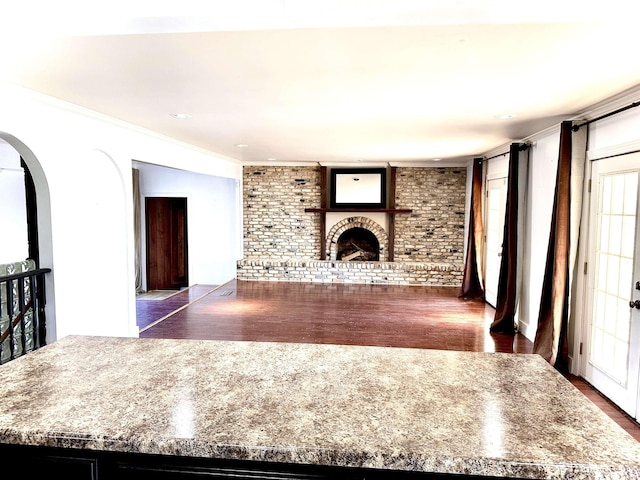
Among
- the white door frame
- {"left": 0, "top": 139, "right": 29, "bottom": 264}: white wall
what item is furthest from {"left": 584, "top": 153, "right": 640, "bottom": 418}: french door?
{"left": 0, "top": 139, "right": 29, "bottom": 264}: white wall

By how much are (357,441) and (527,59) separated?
2310 millimetres

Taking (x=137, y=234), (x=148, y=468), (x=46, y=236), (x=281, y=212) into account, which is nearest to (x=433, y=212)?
(x=281, y=212)

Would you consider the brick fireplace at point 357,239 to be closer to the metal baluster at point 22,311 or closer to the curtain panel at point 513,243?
the curtain panel at point 513,243

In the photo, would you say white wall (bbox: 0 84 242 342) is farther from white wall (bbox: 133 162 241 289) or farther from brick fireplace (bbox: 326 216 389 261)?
brick fireplace (bbox: 326 216 389 261)

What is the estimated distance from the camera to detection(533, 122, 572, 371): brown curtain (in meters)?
3.89

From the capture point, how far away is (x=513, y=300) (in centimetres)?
526

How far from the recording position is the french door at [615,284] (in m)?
3.17

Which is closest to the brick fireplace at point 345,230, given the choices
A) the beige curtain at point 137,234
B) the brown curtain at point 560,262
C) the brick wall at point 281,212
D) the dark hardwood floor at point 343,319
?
the brick wall at point 281,212

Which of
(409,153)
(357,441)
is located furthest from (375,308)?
(357,441)

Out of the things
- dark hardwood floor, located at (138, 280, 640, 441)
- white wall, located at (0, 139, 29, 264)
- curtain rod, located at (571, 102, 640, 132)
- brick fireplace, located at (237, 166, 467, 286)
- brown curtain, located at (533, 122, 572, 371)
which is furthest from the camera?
brick fireplace, located at (237, 166, 467, 286)

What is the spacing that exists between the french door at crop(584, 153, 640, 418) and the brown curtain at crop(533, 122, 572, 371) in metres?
0.19

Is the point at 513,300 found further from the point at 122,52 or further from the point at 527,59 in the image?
the point at 122,52

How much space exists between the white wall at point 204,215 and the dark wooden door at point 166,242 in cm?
31

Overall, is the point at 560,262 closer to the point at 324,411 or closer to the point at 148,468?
the point at 324,411
